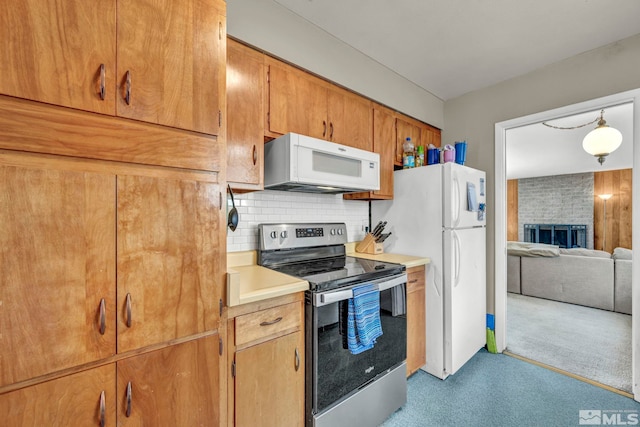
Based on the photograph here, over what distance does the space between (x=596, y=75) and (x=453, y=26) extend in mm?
1297

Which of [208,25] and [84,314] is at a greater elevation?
[208,25]

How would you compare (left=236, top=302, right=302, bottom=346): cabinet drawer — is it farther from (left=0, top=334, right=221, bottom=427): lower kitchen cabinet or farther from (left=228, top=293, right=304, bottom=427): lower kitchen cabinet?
(left=0, top=334, right=221, bottom=427): lower kitchen cabinet

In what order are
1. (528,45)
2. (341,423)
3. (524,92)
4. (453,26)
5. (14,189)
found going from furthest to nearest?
(524,92), (528,45), (453,26), (341,423), (14,189)

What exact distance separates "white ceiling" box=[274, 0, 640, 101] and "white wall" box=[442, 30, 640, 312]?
11 centimetres

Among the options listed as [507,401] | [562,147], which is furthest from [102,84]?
[562,147]

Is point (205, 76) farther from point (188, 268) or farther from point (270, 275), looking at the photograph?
point (270, 275)

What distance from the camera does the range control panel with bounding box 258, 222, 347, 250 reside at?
1.94 meters

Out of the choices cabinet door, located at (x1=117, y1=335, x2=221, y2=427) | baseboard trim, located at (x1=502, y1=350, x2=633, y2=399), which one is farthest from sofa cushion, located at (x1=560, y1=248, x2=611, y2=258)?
cabinet door, located at (x1=117, y1=335, x2=221, y2=427)

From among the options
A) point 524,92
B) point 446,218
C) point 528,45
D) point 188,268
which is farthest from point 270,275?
point 524,92

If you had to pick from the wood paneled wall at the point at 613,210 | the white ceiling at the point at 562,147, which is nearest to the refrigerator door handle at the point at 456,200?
the white ceiling at the point at 562,147

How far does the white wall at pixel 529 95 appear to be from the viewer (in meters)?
A: 2.11

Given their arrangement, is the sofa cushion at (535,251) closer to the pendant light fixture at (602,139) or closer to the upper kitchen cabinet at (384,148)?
the pendant light fixture at (602,139)

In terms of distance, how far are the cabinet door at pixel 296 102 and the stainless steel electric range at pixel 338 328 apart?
69cm

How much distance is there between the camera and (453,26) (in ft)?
6.39
